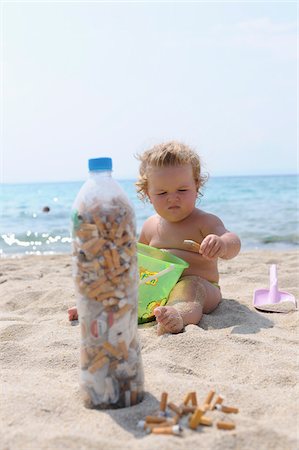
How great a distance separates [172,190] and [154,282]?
544mm

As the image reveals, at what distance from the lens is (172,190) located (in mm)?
3125

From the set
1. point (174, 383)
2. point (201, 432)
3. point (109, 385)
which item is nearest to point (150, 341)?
point (174, 383)

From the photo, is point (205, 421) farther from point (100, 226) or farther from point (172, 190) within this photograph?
point (172, 190)

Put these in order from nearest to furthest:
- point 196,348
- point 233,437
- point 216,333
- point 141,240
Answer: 1. point 233,437
2. point 196,348
3. point 216,333
4. point 141,240

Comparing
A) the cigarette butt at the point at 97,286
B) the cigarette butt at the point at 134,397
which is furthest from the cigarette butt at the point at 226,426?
the cigarette butt at the point at 97,286

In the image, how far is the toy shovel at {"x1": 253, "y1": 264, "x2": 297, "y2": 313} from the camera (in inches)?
131

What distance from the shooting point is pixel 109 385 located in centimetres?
178

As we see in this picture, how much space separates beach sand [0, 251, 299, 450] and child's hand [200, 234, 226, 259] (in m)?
0.39

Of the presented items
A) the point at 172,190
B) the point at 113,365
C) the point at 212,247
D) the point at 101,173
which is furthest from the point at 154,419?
the point at 172,190

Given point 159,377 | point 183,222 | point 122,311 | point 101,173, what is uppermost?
point 101,173

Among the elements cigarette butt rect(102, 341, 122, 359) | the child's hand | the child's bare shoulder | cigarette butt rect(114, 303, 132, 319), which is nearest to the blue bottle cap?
cigarette butt rect(114, 303, 132, 319)

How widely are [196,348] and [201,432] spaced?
2.75 feet

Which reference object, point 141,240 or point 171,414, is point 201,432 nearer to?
point 171,414

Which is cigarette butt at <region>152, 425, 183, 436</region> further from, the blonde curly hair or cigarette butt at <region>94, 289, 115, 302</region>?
the blonde curly hair
